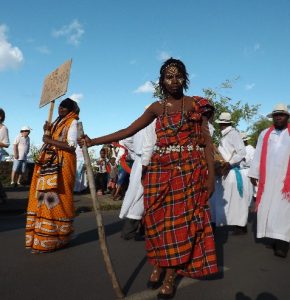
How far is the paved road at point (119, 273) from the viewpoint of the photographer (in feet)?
11.9

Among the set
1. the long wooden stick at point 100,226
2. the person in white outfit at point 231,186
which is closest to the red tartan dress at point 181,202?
the long wooden stick at point 100,226

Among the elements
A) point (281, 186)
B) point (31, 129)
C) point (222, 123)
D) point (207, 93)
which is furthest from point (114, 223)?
point (207, 93)

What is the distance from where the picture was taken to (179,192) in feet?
11.9

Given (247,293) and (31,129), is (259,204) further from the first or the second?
(31,129)

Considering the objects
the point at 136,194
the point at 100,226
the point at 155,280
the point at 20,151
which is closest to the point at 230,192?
the point at 136,194

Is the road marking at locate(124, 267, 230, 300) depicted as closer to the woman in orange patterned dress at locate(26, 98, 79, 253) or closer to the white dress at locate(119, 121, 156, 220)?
the woman in orange patterned dress at locate(26, 98, 79, 253)

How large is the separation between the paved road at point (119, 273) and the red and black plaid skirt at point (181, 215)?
32cm

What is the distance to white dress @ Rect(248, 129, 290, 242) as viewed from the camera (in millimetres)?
5402

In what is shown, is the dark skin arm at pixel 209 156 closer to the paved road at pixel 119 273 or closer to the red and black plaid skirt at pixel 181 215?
the red and black plaid skirt at pixel 181 215

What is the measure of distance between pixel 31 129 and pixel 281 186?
8978 mm

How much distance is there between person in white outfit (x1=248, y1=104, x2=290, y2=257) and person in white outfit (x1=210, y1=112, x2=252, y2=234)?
0.91 m

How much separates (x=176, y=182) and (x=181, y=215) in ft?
0.97

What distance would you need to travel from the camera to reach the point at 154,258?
374 cm

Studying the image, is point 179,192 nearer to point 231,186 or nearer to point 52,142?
point 52,142
